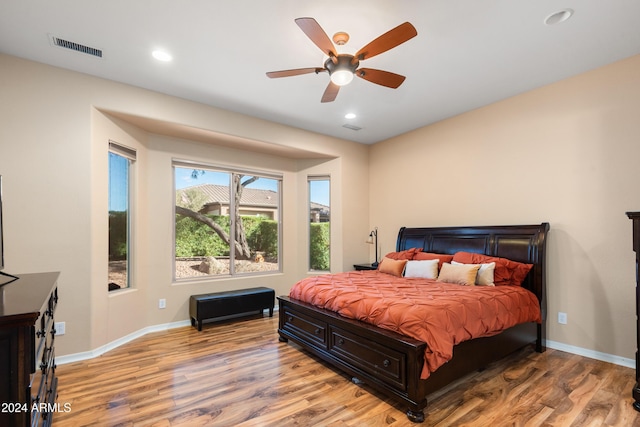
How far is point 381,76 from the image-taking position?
2.67 meters

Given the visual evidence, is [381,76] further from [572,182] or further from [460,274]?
[572,182]

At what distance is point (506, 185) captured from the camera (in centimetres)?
396

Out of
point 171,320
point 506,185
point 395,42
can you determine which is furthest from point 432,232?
point 171,320

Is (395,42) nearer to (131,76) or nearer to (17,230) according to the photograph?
(131,76)

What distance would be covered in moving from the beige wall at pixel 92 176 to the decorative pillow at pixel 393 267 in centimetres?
214

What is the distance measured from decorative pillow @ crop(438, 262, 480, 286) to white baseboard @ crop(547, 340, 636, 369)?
3.74ft

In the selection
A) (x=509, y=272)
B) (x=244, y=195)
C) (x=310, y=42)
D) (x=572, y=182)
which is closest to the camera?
(x=310, y=42)

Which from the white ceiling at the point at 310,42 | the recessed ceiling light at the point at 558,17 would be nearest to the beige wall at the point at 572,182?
the white ceiling at the point at 310,42

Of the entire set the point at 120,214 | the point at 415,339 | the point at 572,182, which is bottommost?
the point at 415,339

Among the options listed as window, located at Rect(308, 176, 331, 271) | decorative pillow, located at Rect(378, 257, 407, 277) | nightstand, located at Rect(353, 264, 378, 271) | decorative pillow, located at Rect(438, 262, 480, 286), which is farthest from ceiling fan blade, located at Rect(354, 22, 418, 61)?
nightstand, located at Rect(353, 264, 378, 271)

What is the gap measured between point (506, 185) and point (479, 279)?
1.32m

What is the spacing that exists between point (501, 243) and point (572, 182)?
0.98 meters

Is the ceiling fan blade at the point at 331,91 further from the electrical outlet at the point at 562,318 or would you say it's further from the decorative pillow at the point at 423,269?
the electrical outlet at the point at 562,318

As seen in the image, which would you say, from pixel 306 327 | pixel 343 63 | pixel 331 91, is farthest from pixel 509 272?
pixel 343 63
